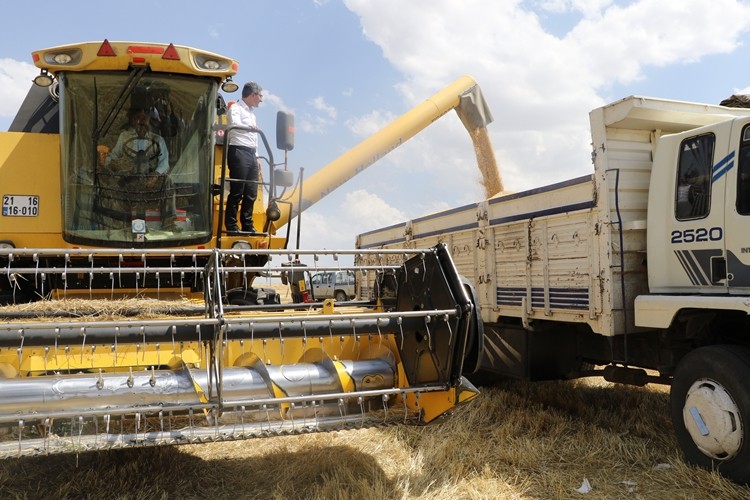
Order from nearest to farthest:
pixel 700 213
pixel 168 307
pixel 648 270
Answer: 1. pixel 168 307
2. pixel 700 213
3. pixel 648 270

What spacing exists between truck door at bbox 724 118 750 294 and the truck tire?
0.47 m

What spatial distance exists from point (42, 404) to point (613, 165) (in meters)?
4.13

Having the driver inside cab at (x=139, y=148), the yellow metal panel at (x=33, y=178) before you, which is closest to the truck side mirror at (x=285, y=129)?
the driver inside cab at (x=139, y=148)

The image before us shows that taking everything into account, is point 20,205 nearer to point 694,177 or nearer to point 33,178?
point 33,178

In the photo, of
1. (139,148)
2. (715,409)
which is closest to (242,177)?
(139,148)

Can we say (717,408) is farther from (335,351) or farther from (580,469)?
(335,351)

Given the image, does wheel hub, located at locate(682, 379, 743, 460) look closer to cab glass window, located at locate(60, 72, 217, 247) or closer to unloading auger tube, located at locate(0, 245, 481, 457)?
unloading auger tube, located at locate(0, 245, 481, 457)

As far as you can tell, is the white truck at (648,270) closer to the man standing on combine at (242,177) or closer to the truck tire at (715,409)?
the truck tire at (715,409)

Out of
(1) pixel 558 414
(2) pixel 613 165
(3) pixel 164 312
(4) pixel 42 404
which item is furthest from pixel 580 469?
(4) pixel 42 404

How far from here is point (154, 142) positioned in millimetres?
4832

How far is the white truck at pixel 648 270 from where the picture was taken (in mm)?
3867

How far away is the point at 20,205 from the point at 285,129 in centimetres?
216

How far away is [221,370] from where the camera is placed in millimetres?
3133

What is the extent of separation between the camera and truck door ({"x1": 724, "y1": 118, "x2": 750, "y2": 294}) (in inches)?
154
